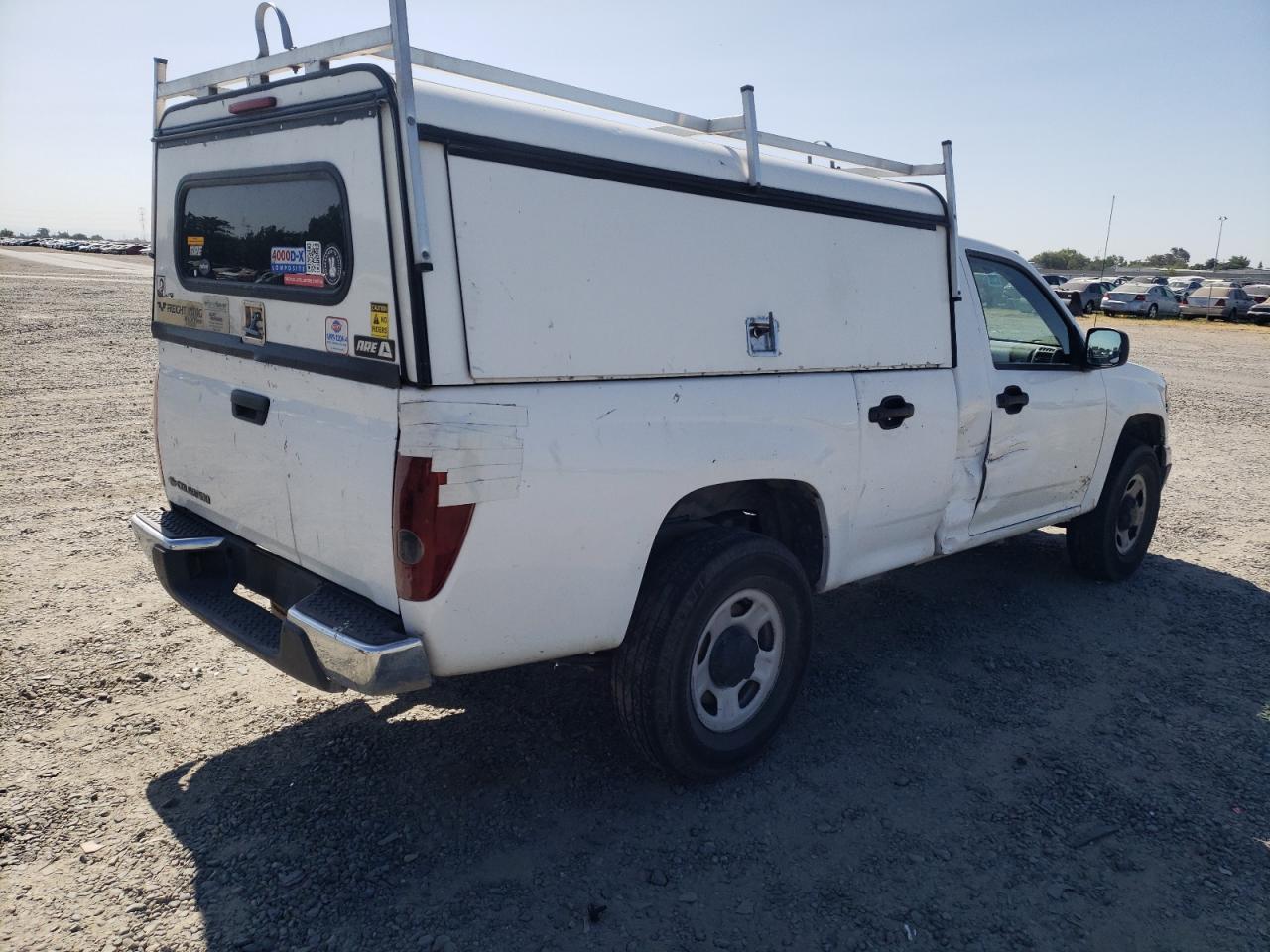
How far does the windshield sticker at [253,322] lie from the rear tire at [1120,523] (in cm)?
478

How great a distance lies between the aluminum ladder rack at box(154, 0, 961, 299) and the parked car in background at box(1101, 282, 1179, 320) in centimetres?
3441

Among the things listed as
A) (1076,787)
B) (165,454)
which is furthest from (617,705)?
(165,454)

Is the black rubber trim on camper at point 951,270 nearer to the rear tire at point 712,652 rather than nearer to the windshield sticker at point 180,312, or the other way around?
the rear tire at point 712,652

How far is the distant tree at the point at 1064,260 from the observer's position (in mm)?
86312

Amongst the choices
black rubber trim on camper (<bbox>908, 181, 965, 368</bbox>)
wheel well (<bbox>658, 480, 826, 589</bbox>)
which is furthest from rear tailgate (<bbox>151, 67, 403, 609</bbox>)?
black rubber trim on camper (<bbox>908, 181, 965, 368</bbox>)

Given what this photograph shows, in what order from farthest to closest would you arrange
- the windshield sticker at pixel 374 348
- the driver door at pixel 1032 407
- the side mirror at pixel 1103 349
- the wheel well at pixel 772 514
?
the side mirror at pixel 1103 349 < the driver door at pixel 1032 407 < the wheel well at pixel 772 514 < the windshield sticker at pixel 374 348

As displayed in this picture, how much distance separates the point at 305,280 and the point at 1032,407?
11.5 feet

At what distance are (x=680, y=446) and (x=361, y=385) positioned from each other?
3.42 feet

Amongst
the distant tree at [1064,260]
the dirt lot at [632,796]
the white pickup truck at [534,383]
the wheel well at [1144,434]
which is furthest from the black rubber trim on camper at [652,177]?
the distant tree at [1064,260]

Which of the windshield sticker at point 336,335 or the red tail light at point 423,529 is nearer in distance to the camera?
the red tail light at point 423,529

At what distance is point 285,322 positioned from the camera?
120 inches

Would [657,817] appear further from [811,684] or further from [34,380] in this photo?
[34,380]

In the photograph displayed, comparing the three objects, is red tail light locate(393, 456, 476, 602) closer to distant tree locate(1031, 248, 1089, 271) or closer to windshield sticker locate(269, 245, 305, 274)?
windshield sticker locate(269, 245, 305, 274)

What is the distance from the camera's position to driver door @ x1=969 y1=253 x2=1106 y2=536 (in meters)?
4.54
